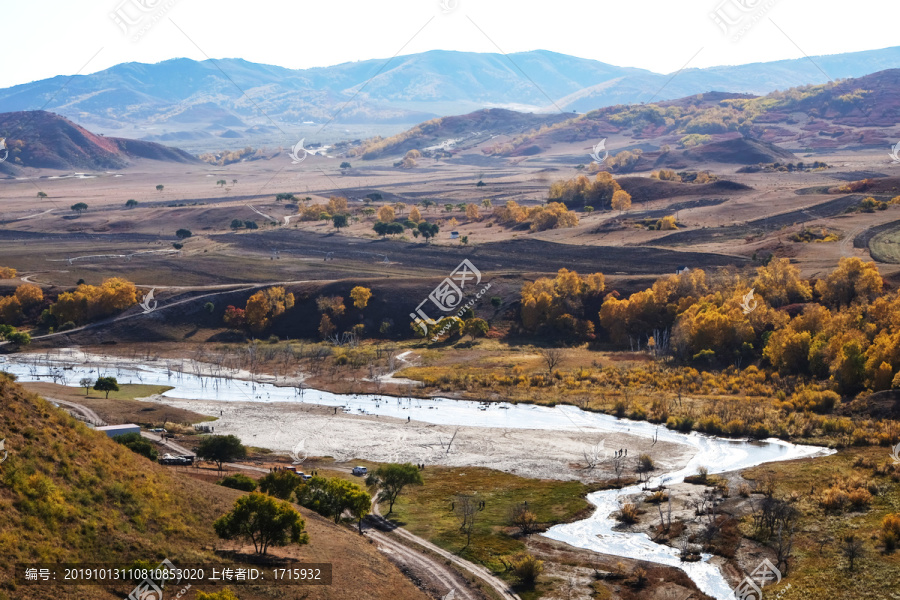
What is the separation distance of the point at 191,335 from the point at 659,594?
3276 inches

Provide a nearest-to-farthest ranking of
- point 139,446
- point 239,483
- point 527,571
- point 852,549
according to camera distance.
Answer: point 527,571, point 852,549, point 239,483, point 139,446

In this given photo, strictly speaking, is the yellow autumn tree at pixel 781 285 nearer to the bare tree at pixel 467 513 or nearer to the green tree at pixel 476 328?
the green tree at pixel 476 328

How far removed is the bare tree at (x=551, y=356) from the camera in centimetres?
9319

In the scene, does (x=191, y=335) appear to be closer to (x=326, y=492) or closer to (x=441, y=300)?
(x=441, y=300)

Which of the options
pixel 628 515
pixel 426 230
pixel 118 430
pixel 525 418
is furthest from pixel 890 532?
pixel 426 230

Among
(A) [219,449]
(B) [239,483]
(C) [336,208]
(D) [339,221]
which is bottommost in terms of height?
(A) [219,449]

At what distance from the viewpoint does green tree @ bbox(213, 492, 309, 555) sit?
37875 mm

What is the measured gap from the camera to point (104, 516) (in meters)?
35.3

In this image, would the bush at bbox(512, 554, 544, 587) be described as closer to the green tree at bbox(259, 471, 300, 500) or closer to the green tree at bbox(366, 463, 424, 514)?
the green tree at bbox(366, 463, 424, 514)

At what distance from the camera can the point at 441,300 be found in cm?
11725

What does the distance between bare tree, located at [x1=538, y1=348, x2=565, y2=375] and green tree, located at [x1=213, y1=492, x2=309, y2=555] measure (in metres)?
55.1

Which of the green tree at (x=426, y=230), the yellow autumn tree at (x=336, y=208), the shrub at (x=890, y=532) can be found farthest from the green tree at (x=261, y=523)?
the yellow autumn tree at (x=336, y=208)

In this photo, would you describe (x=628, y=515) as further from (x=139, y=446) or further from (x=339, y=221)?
(x=339, y=221)

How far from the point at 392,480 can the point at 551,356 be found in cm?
4437
